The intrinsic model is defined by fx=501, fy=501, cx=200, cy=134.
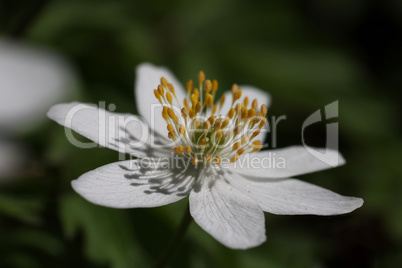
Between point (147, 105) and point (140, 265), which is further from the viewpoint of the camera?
point (147, 105)

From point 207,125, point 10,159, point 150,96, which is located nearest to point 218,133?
point 207,125

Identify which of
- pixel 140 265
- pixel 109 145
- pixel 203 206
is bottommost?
pixel 140 265

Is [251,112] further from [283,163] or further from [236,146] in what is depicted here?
[283,163]

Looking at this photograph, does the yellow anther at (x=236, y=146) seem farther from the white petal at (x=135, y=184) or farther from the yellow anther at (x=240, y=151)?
the white petal at (x=135, y=184)

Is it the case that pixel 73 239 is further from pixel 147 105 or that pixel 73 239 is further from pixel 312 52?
pixel 312 52

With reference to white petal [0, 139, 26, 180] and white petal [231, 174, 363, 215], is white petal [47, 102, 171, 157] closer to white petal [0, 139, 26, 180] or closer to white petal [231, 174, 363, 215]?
white petal [231, 174, 363, 215]

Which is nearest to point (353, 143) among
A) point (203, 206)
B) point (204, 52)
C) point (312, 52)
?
point (312, 52)
